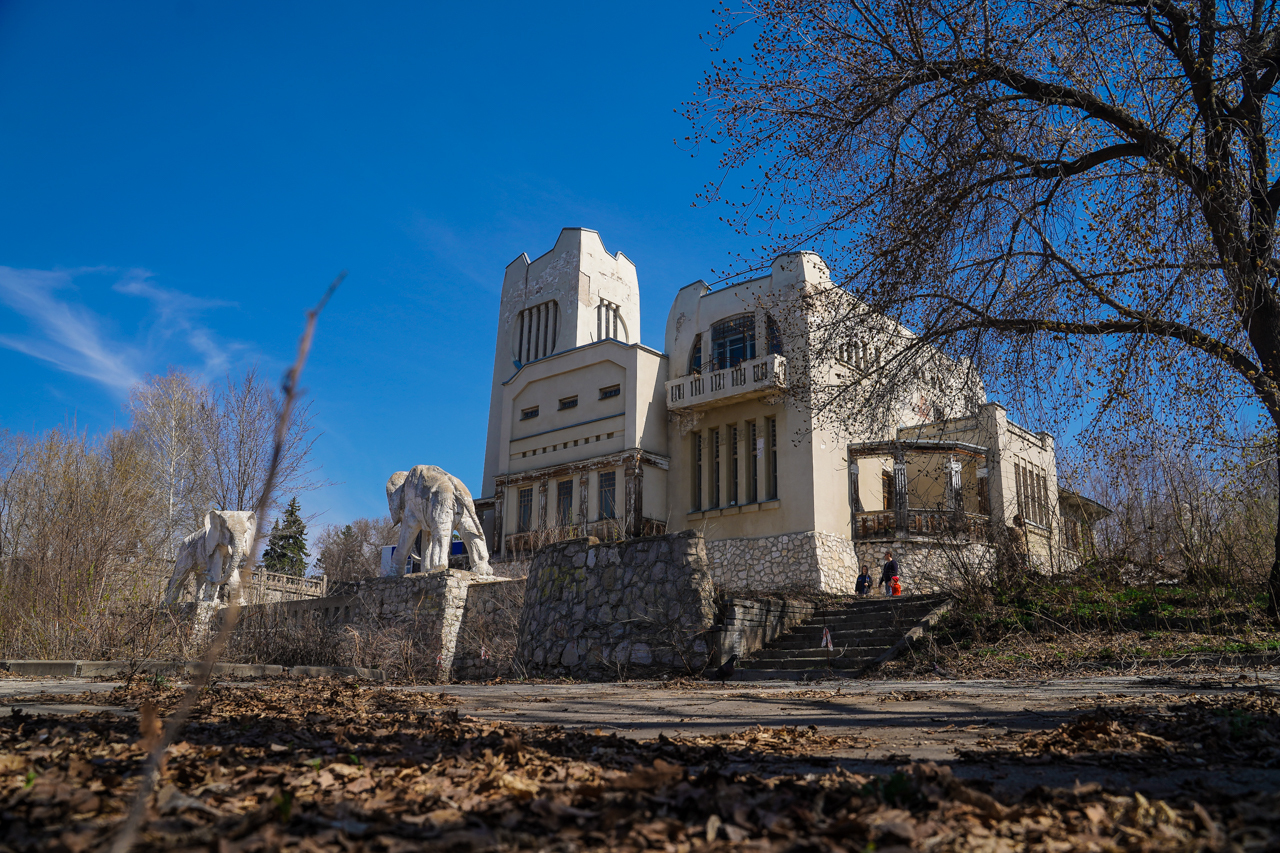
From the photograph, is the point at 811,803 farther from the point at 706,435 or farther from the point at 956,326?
the point at 706,435

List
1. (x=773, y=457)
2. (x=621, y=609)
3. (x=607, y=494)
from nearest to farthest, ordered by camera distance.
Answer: (x=621, y=609) → (x=773, y=457) → (x=607, y=494)

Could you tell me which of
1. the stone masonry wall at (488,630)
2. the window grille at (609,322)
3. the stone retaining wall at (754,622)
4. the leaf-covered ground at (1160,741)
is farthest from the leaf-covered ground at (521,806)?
the window grille at (609,322)

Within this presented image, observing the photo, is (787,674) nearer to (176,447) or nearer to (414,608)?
(414,608)

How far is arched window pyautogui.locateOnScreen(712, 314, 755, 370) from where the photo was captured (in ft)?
92.3

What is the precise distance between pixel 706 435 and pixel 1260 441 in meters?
19.3

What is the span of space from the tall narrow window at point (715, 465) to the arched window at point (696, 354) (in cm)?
241

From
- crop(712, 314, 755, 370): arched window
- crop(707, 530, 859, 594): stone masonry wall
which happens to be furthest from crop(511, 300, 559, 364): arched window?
crop(707, 530, 859, 594): stone masonry wall

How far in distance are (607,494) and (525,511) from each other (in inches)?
155

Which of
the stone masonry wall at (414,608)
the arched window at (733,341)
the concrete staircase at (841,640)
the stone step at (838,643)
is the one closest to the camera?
the concrete staircase at (841,640)

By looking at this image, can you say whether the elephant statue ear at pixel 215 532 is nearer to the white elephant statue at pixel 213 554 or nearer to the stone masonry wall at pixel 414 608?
the white elephant statue at pixel 213 554

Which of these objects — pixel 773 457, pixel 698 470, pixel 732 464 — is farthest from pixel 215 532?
pixel 773 457

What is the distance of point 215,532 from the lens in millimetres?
19219

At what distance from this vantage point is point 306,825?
2162mm

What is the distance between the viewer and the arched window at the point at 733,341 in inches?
1108
